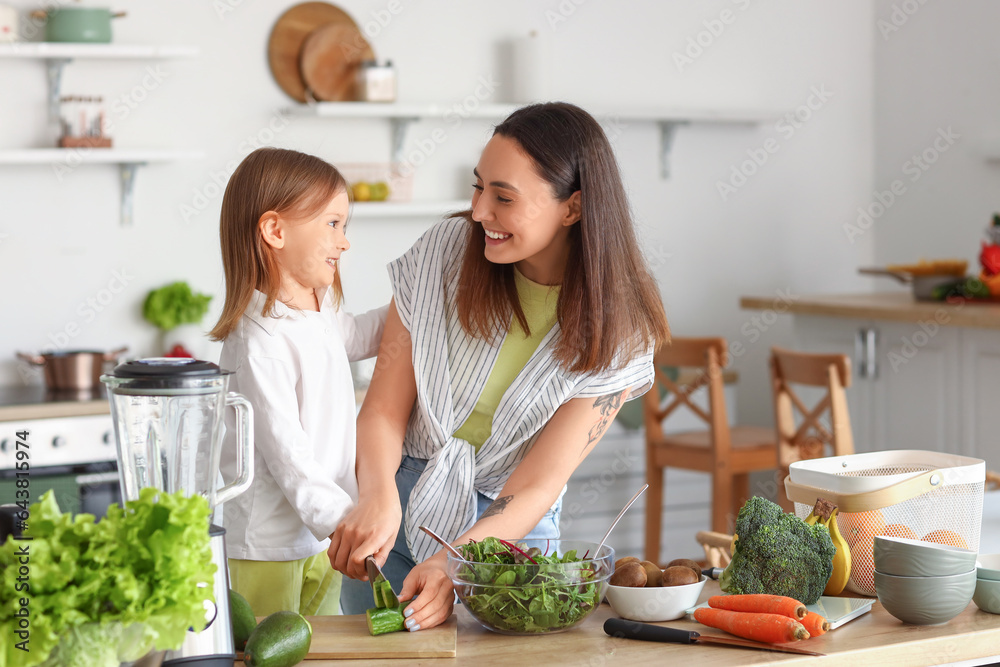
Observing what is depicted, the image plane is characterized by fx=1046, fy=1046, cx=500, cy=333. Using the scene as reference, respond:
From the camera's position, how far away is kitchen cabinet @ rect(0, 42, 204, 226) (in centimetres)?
319

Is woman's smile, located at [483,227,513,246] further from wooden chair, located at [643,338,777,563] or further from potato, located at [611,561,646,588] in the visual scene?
wooden chair, located at [643,338,777,563]

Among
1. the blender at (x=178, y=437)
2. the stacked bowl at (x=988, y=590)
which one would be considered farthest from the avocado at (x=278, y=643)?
the stacked bowl at (x=988, y=590)

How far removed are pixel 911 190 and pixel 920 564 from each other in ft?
11.9

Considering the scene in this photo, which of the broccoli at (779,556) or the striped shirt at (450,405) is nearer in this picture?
the broccoli at (779,556)

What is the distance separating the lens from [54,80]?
336cm

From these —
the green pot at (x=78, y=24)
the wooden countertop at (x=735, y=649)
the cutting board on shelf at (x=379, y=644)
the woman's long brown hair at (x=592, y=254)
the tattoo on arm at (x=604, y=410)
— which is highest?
the green pot at (x=78, y=24)

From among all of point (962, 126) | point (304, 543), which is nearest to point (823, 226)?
point (962, 126)

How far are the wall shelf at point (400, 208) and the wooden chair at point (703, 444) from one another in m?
0.94

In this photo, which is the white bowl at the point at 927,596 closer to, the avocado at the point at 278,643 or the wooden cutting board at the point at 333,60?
the avocado at the point at 278,643

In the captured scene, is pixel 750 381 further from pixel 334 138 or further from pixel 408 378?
pixel 408 378

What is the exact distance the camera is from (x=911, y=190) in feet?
14.7

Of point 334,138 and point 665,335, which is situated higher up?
point 334,138

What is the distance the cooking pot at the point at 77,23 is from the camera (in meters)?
3.25

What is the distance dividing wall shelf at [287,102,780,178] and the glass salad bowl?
8.65 feet
